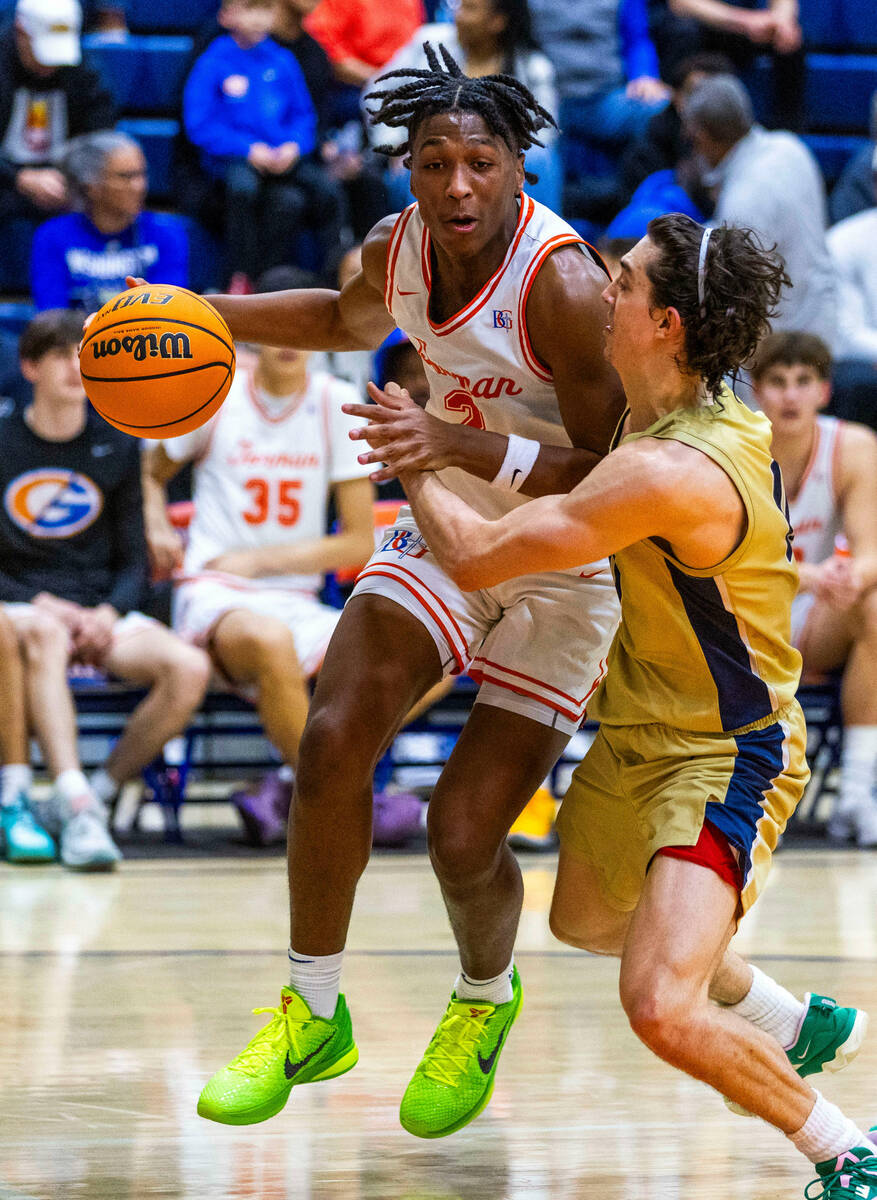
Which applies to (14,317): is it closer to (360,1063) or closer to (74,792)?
(74,792)

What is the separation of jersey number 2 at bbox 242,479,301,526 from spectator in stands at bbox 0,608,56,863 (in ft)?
3.27

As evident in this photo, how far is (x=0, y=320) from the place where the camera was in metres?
7.69

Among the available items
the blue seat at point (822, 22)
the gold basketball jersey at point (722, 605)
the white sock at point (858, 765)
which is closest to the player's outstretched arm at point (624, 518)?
the gold basketball jersey at point (722, 605)

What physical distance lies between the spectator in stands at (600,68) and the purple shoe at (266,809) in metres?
4.19

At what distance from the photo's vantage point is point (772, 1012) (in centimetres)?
310

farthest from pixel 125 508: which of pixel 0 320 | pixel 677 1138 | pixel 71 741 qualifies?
pixel 677 1138

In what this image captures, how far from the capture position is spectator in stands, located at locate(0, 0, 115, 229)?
7.58m

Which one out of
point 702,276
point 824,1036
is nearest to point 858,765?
point 824,1036

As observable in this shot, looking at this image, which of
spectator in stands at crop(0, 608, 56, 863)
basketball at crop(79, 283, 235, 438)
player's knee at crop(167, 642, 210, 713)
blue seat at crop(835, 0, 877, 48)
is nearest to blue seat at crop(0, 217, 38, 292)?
spectator in stands at crop(0, 608, 56, 863)

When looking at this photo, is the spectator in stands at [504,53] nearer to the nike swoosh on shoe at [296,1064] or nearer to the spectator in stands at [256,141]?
the spectator in stands at [256,141]

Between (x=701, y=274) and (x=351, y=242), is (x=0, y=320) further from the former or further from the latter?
(x=701, y=274)

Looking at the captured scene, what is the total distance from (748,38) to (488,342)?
6473 millimetres

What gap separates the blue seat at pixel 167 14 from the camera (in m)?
9.05

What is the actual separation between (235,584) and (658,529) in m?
3.55
